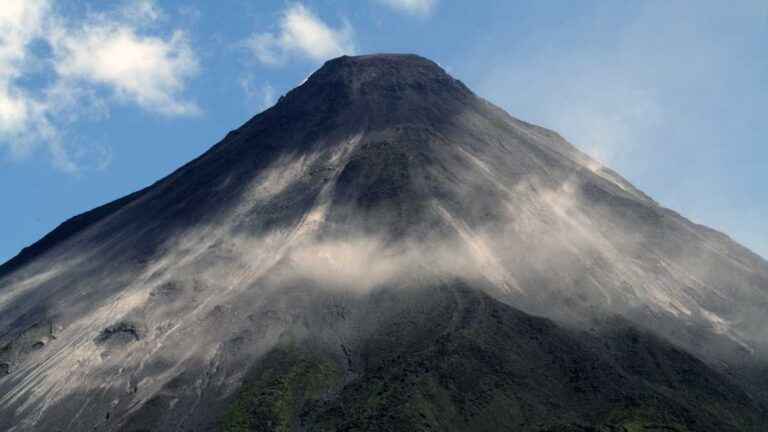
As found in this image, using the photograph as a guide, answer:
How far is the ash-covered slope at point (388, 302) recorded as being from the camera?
101062 mm

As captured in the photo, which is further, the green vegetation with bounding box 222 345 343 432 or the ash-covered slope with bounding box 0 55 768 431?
the ash-covered slope with bounding box 0 55 768 431

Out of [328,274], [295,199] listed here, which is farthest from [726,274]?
[295,199]

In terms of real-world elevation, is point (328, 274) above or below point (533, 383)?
above

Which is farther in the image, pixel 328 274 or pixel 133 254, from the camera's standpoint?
pixel 133 254

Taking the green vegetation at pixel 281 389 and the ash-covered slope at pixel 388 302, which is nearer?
the green vegetation at pixel 281 389

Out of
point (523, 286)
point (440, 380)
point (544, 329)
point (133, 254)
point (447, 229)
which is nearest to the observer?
point (440, 380)

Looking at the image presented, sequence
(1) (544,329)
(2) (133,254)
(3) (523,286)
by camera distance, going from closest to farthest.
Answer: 1. (1) (544,329)
2. (3) (523,286)
3. (2) (133,254)

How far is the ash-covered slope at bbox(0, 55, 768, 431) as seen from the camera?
101062 mm

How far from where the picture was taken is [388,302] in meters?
123

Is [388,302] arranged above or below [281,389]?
above

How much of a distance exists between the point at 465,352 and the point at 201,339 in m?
39.0

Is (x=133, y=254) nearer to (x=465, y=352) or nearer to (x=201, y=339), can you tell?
(x=201, y=339)

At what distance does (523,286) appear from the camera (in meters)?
130

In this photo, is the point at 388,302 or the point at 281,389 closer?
the point at 281,389
